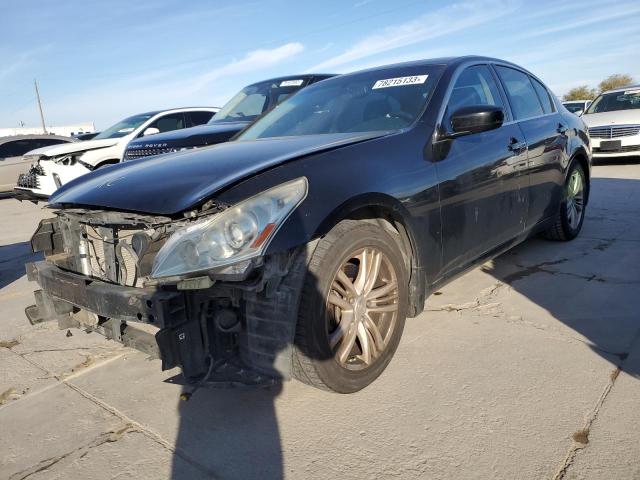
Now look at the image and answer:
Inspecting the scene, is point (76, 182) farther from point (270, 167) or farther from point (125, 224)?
point (270, 167)

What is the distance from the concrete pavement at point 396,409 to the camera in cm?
209

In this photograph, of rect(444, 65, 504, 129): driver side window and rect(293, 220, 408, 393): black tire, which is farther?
rect(444, 65, 504, 129): driver side window

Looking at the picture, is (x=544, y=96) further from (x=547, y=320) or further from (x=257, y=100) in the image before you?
(x=257, y=100)

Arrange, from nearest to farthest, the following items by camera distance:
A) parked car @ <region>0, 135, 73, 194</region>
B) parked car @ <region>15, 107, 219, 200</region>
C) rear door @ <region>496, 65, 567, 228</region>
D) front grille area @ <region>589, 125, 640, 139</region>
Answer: rear door @ <region>496, 65, 567, 228</region>
parked car @ <region>15, 107, 219, 200</region>
front grille area @ <region>589, 125, 640, 139</region>
parked car @ <region>0, 135, 73, 194</region>

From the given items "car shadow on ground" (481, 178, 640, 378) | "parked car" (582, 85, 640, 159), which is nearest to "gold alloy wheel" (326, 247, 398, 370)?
"car shadow on ground" (481, 178, 640, 378)

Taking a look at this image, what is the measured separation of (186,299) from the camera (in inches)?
83.7

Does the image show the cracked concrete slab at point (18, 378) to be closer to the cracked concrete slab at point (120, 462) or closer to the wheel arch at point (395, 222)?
the cracked concrete slab at point (120, 462)

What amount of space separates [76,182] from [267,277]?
61.8 inches

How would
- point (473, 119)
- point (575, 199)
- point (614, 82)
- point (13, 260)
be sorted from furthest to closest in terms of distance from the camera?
point (614, 82) → point (13, 260) → point (575, 199) → point (473, 119)

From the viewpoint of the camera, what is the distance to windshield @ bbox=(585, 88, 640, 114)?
11.1 meters

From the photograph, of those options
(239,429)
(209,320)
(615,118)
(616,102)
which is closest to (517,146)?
(209,320)

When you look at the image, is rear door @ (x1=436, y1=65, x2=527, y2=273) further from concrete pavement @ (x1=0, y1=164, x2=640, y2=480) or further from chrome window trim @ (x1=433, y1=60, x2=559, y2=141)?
concrete pavement @ (x1=0, y1=164, x2=640, y2=480)

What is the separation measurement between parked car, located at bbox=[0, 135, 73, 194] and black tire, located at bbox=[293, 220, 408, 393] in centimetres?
1187

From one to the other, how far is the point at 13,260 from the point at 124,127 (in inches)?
182
